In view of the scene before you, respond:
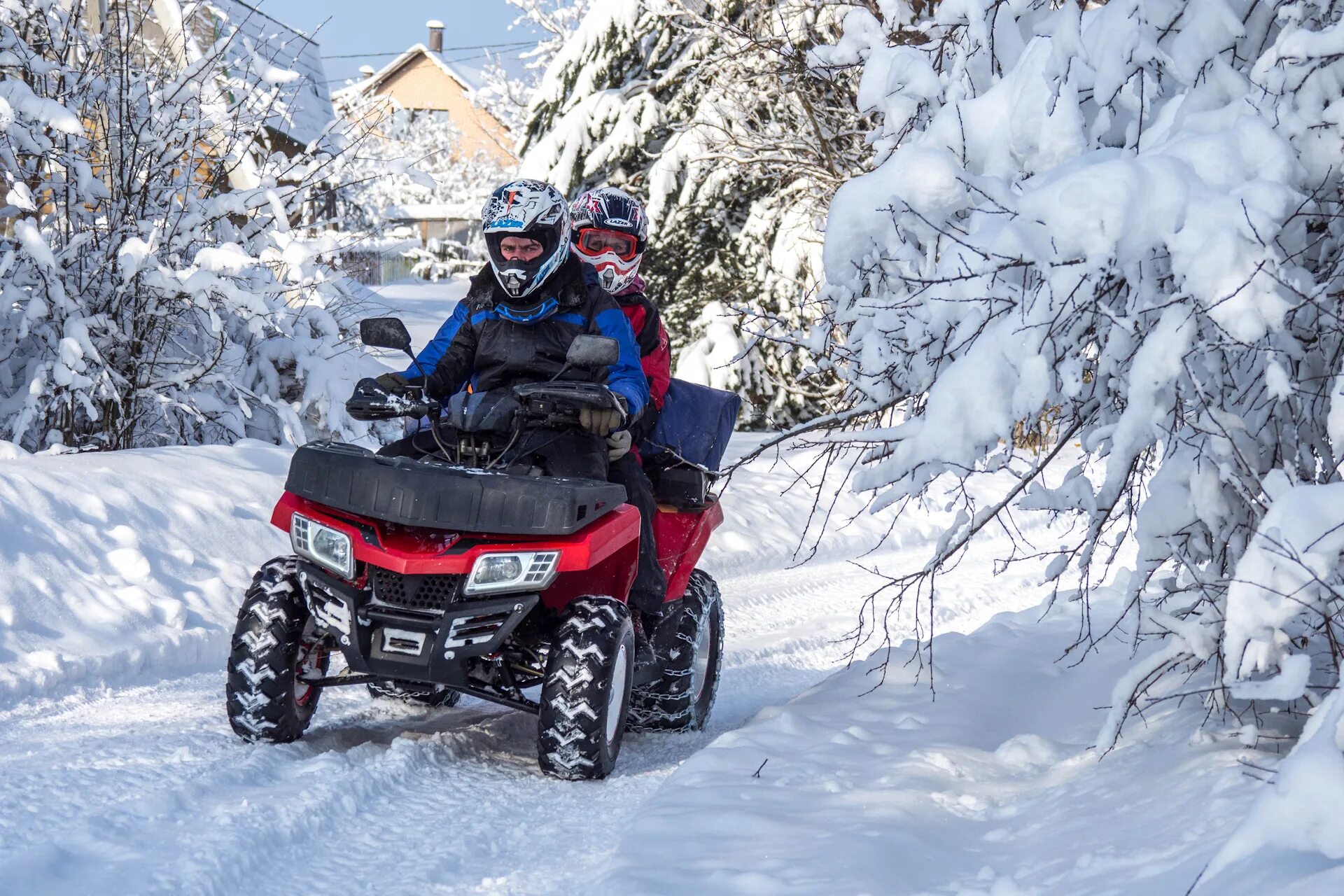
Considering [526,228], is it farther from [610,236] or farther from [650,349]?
[610,236]

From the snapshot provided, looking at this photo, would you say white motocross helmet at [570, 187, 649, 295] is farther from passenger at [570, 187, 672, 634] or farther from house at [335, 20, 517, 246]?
house at [335, 20, 517, 246]

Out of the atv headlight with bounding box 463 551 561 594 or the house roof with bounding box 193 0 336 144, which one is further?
the house roof with bounding box 193 0 336 144

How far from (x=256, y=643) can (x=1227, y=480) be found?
9.53 feet

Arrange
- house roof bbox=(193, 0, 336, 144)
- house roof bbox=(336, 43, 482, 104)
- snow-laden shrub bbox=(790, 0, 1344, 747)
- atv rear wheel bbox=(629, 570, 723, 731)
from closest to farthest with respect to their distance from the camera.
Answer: snow-laden shrub bbox=(790, 0, 1344, 747) → atv rear wheel bbox=(629, 570, 723, 731) → house roof bbox=(193, 0, 336, 144) → house roof bbox=(336, 43, 482, 104)

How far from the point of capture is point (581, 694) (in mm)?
4262

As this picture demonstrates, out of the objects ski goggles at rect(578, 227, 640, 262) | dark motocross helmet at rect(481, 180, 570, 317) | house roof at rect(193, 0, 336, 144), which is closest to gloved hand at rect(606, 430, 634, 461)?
dark motocross helmet at rect(481, 180, 570, 317)

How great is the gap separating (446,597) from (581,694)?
53 centimetres

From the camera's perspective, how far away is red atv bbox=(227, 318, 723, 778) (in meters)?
4.21

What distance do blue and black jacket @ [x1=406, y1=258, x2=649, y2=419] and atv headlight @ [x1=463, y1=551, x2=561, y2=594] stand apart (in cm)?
90

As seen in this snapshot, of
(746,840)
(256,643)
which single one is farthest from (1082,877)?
(256,643)

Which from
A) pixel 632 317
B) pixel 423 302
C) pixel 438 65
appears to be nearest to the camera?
pixel 632 317

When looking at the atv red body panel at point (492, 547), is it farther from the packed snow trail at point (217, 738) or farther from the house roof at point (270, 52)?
the house roof at point (270, 52)

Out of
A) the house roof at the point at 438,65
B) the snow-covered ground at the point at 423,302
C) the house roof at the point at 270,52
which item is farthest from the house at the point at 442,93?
the house roof at the point at 270,52

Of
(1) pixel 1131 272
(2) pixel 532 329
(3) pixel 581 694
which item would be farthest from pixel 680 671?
(1) pixel 1131 272
